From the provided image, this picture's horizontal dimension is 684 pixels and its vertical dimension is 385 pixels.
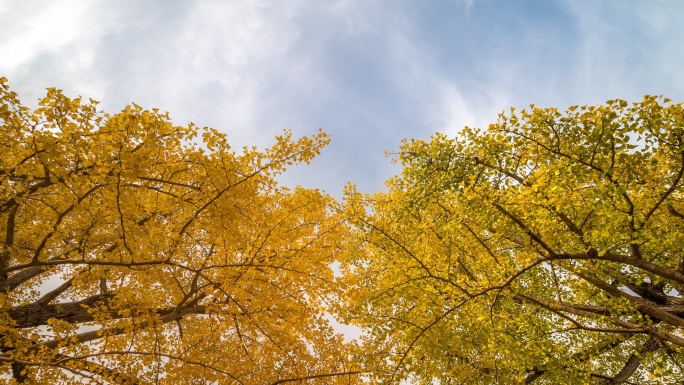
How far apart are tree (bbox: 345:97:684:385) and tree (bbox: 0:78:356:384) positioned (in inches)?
38.6

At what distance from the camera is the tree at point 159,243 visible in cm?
360

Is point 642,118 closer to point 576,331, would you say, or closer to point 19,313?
point 576,331

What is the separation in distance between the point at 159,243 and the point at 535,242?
5.31 meters

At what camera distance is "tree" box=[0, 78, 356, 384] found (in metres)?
3.60

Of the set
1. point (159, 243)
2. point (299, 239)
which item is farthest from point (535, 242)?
point (159, 243)

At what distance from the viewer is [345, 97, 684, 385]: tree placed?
4000mm

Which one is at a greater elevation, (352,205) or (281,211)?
(352,205)

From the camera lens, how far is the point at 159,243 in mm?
4848

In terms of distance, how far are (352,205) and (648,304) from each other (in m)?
5.08

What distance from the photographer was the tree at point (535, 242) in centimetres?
400

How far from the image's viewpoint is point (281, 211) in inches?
202

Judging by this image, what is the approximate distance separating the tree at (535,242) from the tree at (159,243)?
0.98 meters

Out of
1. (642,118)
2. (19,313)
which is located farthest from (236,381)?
(642,118)

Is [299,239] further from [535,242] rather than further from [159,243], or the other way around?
[535,242]
